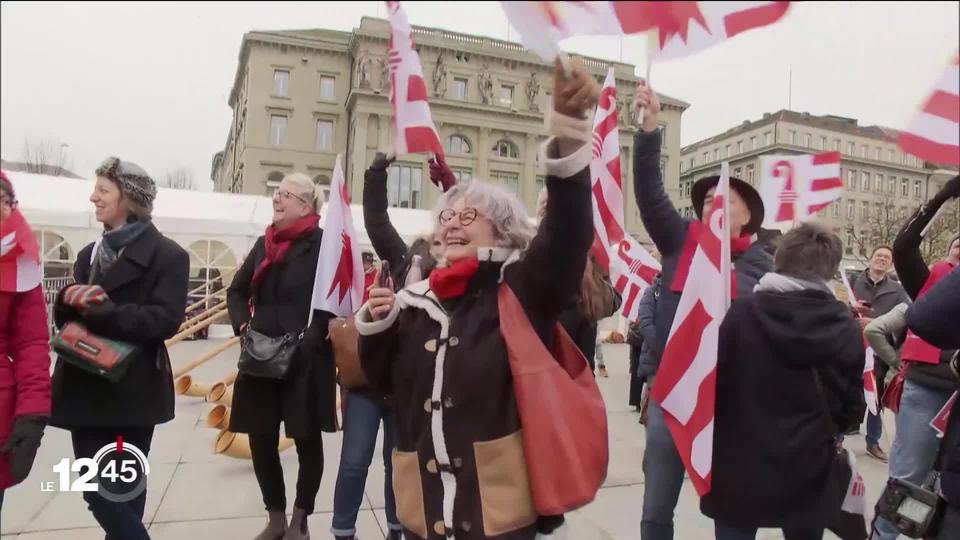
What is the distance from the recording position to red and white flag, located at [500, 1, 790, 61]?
3.95 feet

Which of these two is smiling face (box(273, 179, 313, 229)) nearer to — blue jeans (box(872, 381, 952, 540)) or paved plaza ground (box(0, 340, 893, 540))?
paved plaza ground (box(0, 340, 893, 540))

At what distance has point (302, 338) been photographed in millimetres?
3307

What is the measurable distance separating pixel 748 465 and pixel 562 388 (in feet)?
2.88

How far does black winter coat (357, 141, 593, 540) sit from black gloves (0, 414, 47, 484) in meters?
1.29

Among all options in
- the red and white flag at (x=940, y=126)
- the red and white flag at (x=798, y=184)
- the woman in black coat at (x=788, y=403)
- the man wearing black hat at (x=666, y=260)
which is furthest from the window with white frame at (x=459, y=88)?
the red and white flag at (x=940, y=126)

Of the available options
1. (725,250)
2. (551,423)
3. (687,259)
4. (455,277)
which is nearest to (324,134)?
(687,259)

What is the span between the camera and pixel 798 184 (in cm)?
382

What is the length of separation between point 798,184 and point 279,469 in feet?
10.9

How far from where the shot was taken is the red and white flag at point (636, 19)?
120cm

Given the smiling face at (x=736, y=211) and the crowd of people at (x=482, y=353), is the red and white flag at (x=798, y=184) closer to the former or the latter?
the crowd of people at (x=482, y=353)

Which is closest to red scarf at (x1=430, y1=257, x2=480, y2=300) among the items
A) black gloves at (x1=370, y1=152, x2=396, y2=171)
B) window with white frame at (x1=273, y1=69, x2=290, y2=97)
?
black gloves at (x1=370, y1=152, x2=396, y2=171)

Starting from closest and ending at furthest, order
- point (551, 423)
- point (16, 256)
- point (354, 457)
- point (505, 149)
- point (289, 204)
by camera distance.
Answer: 1. point (551, 423)
2. point (16, 256)
3. point (354, 457)
4. point (289, 204)
5. point (505, 149)

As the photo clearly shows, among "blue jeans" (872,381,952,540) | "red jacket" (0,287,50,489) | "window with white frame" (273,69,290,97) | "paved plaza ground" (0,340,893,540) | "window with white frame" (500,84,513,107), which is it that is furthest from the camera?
"window with white frame" (273,69,290,97)

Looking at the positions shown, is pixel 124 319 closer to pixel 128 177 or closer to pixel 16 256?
pixel 16 256
